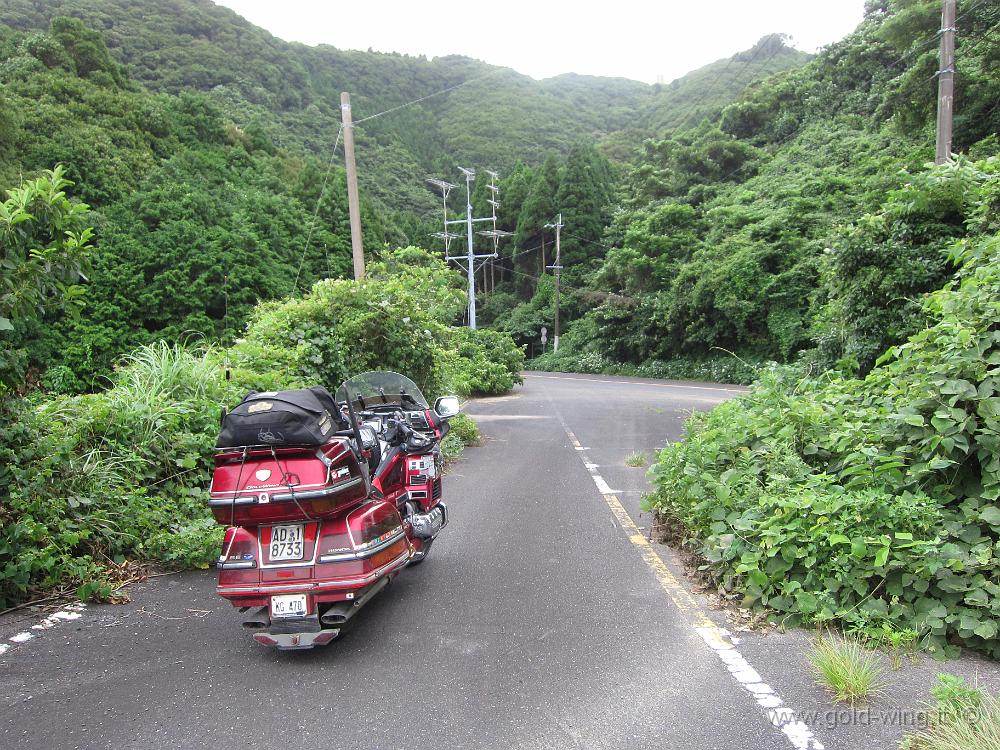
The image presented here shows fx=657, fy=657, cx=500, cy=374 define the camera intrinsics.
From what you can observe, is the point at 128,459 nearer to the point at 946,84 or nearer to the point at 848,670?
the point at 848,670

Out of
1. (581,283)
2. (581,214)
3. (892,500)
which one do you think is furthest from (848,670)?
(581,214)

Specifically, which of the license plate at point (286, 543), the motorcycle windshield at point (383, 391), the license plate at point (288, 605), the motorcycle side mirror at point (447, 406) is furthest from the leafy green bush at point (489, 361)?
the license plate at point (288, 605)

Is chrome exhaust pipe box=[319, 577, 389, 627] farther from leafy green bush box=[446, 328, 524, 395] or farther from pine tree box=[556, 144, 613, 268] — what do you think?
pine tree box=[556, 144, 613, 268]

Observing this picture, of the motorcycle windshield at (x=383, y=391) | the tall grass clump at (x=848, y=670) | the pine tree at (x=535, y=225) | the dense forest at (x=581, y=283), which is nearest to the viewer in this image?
the tall grass clump at (x=848, y=670)

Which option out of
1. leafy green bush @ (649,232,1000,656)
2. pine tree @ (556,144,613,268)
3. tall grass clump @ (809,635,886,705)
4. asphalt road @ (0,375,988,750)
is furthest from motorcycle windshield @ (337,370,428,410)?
pine tree @ (556,144,613,268)

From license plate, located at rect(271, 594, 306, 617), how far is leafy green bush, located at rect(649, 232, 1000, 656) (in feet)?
9.44

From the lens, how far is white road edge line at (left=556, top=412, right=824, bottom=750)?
9.87 feet

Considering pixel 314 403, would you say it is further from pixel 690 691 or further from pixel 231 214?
pixel 231 214

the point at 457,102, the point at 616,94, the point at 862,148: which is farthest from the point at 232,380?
the point at 616,94

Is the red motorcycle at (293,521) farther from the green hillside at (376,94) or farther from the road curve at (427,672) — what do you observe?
the green hillside at (376,94)

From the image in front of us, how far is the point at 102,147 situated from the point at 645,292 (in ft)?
102

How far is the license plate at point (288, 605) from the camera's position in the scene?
3.82 m

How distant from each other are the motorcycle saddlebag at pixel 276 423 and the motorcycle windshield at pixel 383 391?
1.91 m

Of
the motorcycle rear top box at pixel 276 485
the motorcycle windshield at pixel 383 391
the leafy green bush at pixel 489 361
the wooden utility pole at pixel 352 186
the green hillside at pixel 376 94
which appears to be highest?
the green hillside at pixel 376 94
